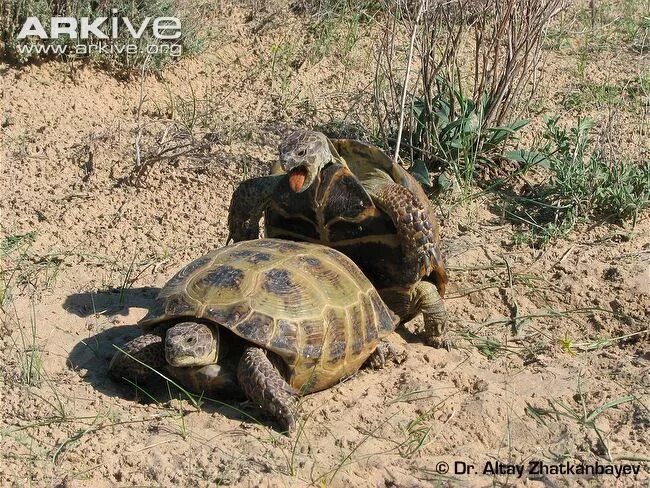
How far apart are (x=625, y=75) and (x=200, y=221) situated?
4.05 meters

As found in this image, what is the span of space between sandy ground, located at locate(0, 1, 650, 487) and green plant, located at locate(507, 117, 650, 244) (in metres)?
0.12

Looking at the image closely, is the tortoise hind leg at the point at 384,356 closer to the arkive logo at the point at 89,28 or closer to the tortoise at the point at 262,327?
the tortoise at the point at 262,327

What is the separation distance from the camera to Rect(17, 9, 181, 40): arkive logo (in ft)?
24.3

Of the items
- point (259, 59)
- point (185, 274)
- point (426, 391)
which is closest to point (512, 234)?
point (426, 391)

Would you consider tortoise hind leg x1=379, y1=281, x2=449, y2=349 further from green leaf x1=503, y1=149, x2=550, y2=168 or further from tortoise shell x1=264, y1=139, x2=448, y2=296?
green leaf x1=503, y1=149, x2=550, y2=168

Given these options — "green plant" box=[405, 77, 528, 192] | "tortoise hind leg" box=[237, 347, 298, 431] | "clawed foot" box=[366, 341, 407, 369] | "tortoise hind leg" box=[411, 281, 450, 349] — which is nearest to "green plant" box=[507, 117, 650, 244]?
"green plant" box=[405, 77, 528, 192]

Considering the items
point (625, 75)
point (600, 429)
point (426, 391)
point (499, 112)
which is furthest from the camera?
point (625, 75)

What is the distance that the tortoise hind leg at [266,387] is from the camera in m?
4.07

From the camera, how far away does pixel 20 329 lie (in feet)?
16.1

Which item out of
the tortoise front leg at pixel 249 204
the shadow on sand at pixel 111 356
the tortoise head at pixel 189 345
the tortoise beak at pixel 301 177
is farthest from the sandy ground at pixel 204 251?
the tortoise beak at pixel 301 177

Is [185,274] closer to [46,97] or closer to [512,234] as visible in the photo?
[512,234]

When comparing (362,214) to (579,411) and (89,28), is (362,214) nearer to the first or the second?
(579,411)

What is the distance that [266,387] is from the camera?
13.4 feet

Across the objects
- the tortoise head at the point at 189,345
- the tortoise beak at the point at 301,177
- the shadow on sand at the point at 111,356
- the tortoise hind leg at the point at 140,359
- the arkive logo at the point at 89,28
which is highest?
the arkive logo at the point at 89,28
